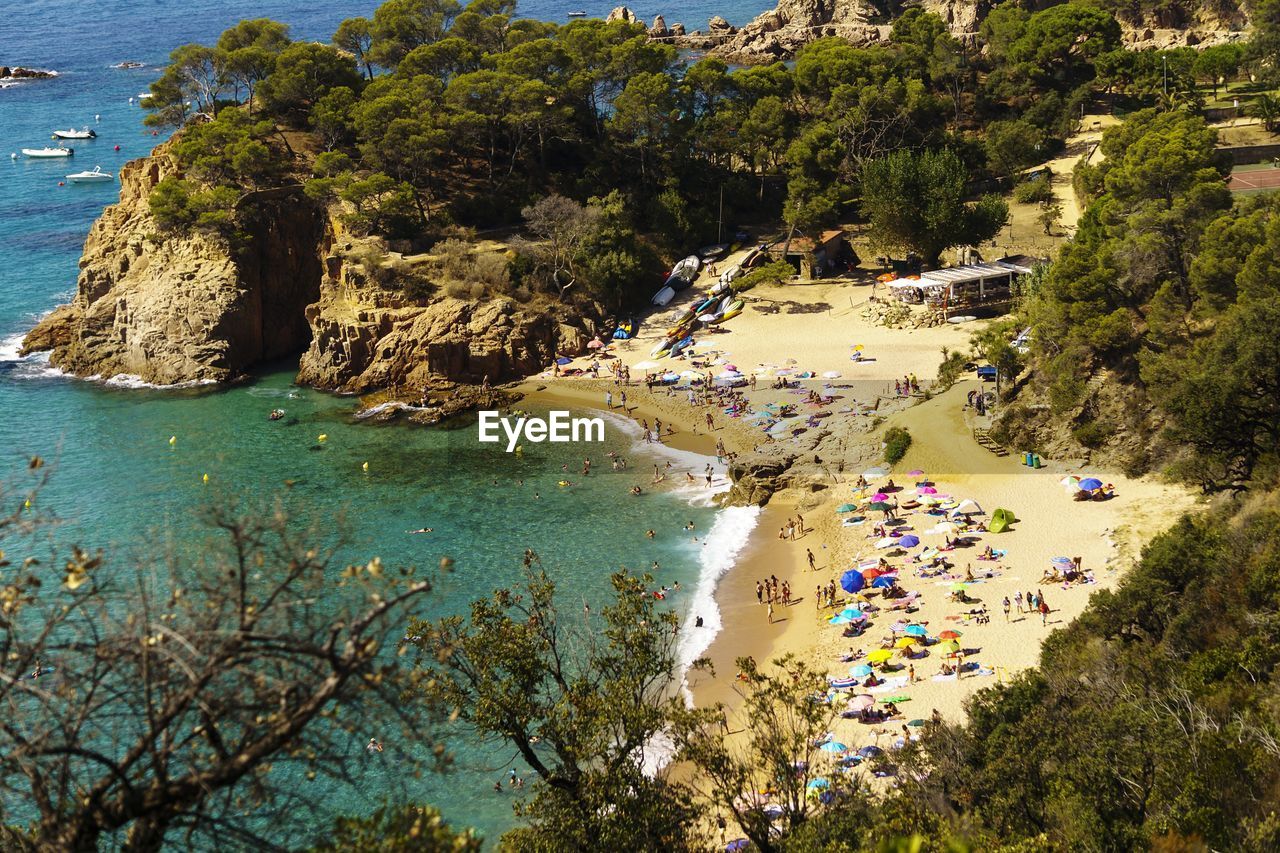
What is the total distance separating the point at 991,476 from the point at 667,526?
10.9m

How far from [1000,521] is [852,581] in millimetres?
5550

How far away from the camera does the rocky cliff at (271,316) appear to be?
52781mm

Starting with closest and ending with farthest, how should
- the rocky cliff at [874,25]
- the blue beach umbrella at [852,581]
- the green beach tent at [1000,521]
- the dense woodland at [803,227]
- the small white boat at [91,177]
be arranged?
the dense woodland at [803,227]
the blue beach umbrella at [852,581]
the green beach tent at [1000,521]
the small white boat at [91,177]
the rocky cliff at [874,25]

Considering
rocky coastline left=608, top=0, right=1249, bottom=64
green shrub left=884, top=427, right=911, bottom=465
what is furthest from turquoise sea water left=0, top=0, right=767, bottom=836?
rocky coastline left=608, top=0, right=1249, bottom=64

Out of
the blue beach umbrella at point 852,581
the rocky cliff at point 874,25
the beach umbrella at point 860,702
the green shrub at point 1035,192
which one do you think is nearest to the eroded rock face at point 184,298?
the blue beach umbrella at point 852,581

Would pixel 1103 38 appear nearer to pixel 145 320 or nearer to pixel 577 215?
pixel 577 215

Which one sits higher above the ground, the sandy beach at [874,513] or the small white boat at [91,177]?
the small white boat at [91,177]

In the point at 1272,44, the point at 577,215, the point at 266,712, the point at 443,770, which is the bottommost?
the point at 443,770

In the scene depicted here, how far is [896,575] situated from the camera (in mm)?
33781

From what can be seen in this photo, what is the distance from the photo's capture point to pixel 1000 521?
35.2 meters

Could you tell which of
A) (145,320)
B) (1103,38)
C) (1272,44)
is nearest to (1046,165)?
(1103,38)

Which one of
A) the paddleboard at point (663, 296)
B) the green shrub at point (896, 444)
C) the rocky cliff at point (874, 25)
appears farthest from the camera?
the rocky cliff at point (874, 25)

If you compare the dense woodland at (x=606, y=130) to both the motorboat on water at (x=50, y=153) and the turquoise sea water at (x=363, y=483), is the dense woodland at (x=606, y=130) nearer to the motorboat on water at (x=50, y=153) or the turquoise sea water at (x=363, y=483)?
the turquoise sea water at (x=363, y=483)

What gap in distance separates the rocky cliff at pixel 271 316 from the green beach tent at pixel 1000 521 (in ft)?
79.1
